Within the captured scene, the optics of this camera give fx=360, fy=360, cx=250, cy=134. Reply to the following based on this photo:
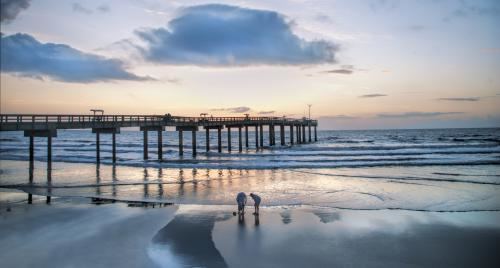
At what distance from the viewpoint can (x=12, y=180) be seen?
20234 mm

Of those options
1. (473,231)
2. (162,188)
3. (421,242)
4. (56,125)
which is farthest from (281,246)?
(56,125)

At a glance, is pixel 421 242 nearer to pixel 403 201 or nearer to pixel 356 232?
pixel 356 232

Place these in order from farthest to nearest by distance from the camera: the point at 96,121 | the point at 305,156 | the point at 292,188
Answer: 1. the point at 305,156
2. the point at 96,121
3. the point at 292,188

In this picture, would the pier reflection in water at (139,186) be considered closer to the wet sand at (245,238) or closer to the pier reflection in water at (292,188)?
the pier reflection in water at (292,188)

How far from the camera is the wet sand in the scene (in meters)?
7.38

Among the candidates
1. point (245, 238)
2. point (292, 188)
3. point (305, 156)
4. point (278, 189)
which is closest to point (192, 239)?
point (245, 238)

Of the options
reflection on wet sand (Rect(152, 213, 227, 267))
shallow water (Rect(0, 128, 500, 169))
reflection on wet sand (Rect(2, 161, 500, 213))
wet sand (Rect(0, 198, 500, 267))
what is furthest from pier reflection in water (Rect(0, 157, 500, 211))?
shallow water (Rect(0, 128, 500, 169))

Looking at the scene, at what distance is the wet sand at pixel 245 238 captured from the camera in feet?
24.2

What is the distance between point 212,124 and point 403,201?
1223 inches

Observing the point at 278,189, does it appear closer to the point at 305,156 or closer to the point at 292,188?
the point at 292,188

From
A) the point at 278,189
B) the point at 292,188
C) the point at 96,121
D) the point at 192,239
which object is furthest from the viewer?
the point at 96,121

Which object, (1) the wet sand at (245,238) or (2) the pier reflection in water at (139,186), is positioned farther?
(2) the pier reflection in water at (139,186)

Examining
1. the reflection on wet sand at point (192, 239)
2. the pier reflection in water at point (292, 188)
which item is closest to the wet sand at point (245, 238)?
the reflection on wet sand at point (192, 239)

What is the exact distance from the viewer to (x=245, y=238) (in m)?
8.75
